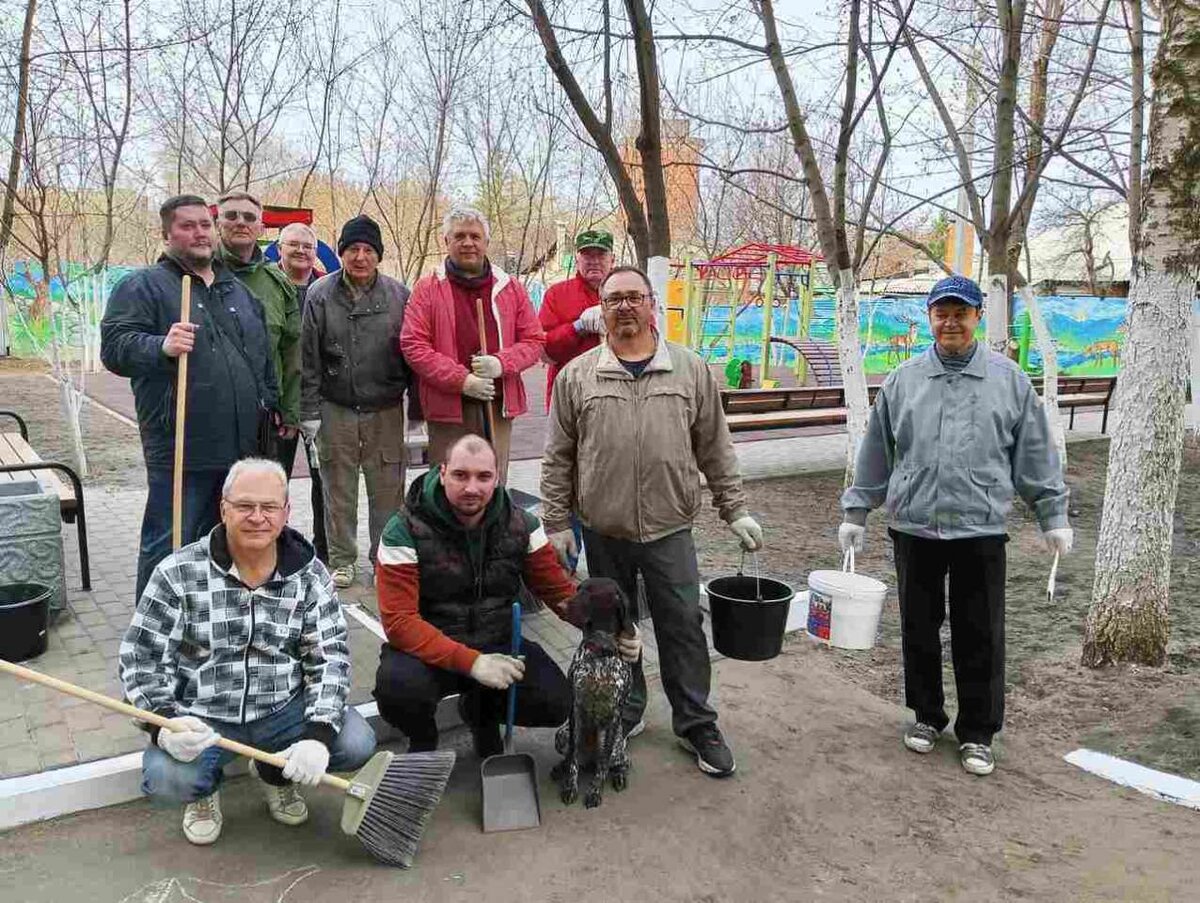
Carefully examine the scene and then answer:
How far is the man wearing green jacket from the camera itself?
4340mm

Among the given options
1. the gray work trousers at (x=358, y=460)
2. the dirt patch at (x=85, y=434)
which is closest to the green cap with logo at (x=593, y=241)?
the gray work trousers at (x=358, y=460)

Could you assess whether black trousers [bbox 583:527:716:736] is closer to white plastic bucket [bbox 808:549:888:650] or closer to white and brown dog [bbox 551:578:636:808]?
white and brown dog [bbox 551:578:636:808]

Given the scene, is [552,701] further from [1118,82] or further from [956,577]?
[1118,82]

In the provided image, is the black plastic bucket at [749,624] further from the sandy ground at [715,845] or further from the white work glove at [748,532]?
the sandy ground at [715,845]

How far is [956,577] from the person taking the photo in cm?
340

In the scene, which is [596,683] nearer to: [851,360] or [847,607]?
[847,607]

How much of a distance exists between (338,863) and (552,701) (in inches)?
33.6

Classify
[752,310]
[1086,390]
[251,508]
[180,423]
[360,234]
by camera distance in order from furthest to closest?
1. [752,310]
2. [1086,390]
3. [360,234]
4. [180,423]
5. [251,508]

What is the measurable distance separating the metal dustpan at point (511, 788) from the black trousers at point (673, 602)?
44 cm

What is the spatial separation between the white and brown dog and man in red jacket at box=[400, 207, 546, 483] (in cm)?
147

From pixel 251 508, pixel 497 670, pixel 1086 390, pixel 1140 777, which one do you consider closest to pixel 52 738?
pixel 251 508

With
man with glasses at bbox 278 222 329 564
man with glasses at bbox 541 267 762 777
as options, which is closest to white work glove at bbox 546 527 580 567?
man with glasses at bbox 541 267 762 777

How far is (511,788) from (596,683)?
0.45m

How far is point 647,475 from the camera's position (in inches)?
128
